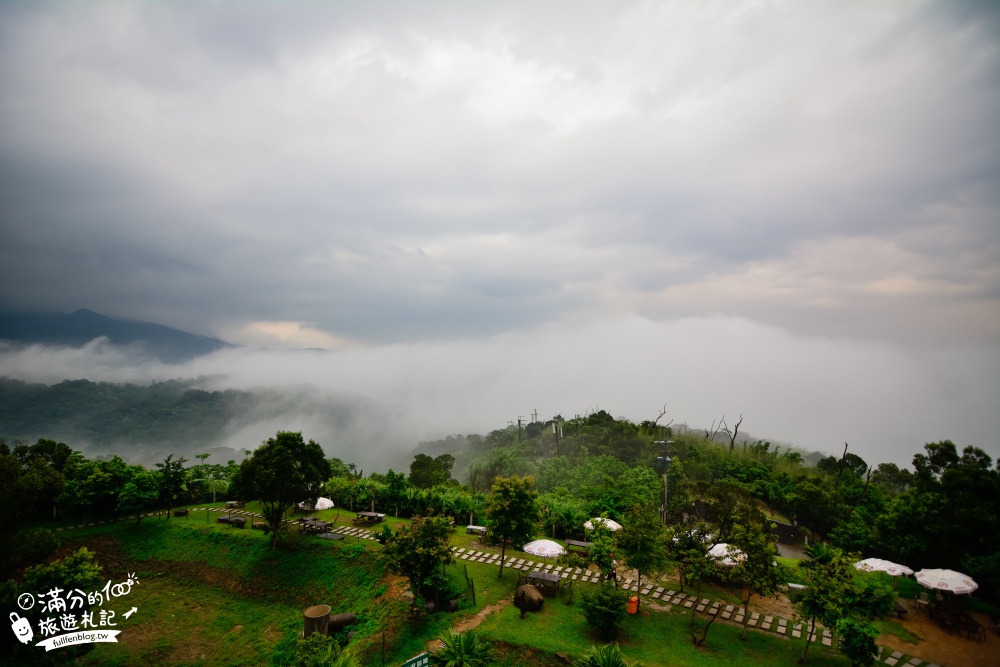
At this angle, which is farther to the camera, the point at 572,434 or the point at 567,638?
the point at 572,434

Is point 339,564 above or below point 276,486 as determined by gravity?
below

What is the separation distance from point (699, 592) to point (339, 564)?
19957 millimetres

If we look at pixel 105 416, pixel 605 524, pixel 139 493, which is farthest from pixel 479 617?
pixel 105 416

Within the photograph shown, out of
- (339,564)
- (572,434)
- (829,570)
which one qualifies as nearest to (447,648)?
(339,564)

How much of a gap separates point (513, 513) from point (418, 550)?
6313 millimetres

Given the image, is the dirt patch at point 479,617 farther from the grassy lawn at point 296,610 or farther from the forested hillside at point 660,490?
the forested hillside at point 660,490

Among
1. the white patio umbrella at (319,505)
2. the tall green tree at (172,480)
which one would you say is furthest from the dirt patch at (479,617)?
the tall green tree at (172,480)

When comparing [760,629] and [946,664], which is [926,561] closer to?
[946,664]

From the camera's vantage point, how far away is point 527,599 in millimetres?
20234

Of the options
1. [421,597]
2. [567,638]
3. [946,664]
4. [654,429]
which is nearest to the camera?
[946,664]

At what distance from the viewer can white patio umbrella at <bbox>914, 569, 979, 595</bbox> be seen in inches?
751

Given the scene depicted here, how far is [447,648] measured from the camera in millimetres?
15773

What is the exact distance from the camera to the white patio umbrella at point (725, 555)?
60.3ft

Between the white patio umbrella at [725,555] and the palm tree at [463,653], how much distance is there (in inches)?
413
